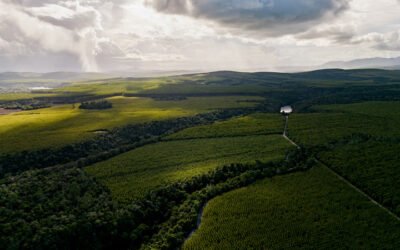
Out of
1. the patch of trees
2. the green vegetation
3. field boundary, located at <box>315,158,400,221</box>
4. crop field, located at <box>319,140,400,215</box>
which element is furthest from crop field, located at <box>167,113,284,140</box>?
the patch of trees

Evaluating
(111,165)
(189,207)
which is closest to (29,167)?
(111,165)

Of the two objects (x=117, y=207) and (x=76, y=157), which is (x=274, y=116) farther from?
(x=117, y=207)

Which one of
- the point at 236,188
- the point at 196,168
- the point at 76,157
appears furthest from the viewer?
the point at 76,157

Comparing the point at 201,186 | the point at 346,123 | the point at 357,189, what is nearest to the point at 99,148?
the point at 201,186

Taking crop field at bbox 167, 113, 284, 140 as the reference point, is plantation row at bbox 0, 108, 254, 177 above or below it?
below

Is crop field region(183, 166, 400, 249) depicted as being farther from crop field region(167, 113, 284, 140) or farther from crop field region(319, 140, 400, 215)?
crop field region(167, 113, 284, 140)

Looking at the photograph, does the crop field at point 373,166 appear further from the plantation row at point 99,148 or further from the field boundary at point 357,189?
the plantation row at point 99,148
